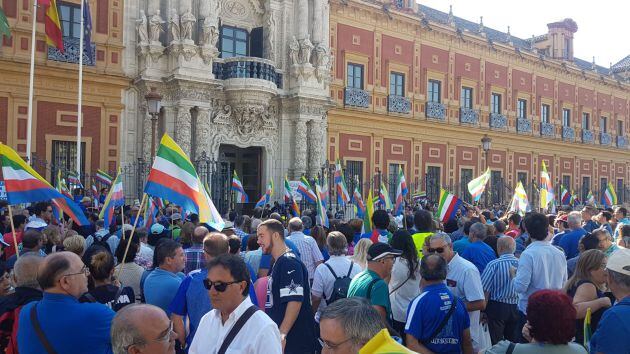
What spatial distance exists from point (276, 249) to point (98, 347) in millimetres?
1757

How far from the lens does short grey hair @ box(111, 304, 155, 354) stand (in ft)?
8.75

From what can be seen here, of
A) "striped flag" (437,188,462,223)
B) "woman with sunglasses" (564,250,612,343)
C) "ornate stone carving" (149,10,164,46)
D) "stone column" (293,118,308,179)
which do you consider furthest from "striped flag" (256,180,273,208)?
"woman with sunglasses" (564,250,612,343)

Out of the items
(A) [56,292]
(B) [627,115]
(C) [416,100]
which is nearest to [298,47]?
(C) [416,100]

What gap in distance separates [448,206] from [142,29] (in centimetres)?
1160

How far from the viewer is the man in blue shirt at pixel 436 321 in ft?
13.6

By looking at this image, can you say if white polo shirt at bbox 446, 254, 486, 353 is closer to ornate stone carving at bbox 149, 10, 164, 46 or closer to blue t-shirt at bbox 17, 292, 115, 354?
blue t-shirt at bbox 17, 292, 115, 354

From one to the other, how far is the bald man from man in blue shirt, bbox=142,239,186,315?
2216mm

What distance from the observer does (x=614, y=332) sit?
3.38 m

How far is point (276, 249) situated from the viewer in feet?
15.7

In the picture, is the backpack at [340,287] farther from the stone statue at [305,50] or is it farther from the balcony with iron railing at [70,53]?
the stone statue at [305,50]

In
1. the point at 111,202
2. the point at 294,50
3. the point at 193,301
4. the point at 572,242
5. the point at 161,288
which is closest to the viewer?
the point at 193,301

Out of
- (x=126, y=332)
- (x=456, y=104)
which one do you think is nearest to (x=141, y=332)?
(x=126, y=332)

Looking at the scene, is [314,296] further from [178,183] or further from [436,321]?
[178,183]

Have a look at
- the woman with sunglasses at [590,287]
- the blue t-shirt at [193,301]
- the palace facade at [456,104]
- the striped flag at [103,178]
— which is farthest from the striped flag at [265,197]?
the woman with sunglasses at [590,287]
